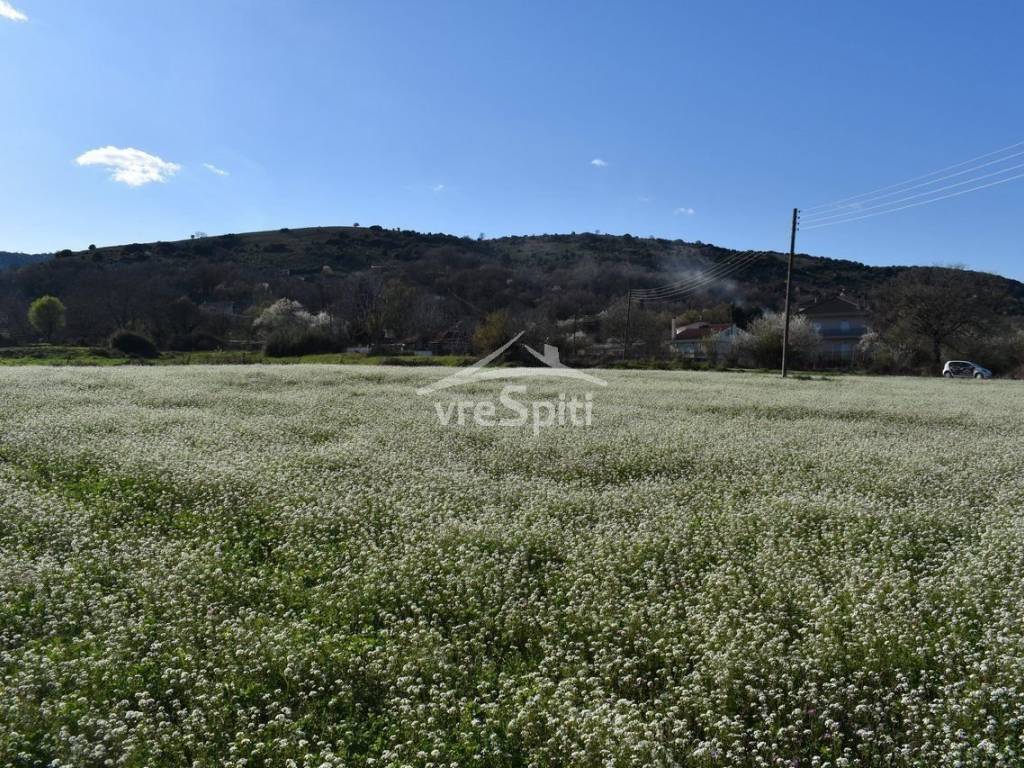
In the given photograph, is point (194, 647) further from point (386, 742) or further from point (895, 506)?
point (895, 506)

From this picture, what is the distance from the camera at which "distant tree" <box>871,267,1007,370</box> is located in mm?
49938

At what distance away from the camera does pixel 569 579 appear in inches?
285

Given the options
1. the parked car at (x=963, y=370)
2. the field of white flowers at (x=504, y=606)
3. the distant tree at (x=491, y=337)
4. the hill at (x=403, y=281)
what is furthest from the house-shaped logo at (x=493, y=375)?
the parked car at (x=963, y=370)

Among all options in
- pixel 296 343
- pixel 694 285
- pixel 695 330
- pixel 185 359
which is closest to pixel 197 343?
pixel 296 343

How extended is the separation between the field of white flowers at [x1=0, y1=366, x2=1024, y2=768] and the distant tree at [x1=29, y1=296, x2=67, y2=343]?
58308 mm

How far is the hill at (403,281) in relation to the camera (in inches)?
2493

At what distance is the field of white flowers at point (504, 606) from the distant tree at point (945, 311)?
44.2 m

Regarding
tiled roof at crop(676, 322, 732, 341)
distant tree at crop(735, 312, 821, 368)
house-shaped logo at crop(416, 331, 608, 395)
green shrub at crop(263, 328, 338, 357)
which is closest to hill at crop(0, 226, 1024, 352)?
green shrub at crop(263, 328, 338, 357)

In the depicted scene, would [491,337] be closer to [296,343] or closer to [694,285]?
[296,343]

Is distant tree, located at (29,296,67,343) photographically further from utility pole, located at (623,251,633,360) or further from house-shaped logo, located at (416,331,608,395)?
utility pole, located at (623,251,633,360)

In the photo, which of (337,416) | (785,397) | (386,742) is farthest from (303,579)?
(785,397)

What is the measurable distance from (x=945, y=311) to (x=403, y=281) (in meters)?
68.1

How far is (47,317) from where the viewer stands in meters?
60.9

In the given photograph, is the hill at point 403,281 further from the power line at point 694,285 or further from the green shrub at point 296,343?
the green shrub at point 296,343
